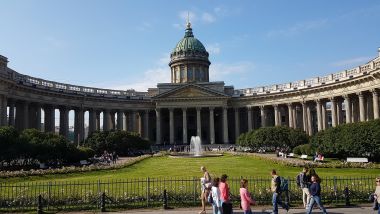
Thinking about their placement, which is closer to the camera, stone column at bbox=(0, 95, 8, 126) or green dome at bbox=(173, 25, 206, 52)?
stone column at bbox=(0, 95, 8, 126)

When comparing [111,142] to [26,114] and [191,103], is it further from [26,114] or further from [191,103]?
[191,103]

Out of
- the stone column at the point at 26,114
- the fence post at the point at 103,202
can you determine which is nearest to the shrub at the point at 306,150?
the fence post at the point at 103,202

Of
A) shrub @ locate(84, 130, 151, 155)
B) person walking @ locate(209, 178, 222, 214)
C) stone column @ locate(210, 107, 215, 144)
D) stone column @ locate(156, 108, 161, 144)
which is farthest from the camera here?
stone column @ locate(156, 108, 161, 144)

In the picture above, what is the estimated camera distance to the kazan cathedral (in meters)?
71.4

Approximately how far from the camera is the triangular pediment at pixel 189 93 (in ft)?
330

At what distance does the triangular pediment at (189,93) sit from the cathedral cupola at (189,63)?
16396mm

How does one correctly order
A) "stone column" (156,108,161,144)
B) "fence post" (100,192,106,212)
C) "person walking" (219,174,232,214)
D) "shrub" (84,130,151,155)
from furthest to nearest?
"stone column" (156,108,161,144) < "shrub" (84,130,151,155) < "fence post" (100,192,106,212) < "person walking" (219,174,232,214)

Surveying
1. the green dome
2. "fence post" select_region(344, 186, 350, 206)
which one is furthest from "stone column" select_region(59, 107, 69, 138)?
"fence post" select_region(344, 186, 350, 206)

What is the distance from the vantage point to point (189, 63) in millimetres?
117625

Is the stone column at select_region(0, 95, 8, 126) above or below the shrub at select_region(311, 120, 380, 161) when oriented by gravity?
above

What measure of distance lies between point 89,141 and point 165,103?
3624 cm

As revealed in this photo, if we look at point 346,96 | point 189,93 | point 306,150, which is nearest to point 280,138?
point 306,150

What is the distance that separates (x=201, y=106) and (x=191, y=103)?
103 inches

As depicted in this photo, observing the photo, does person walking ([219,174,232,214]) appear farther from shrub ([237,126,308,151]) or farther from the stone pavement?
shrub ([237,126,308,151])
